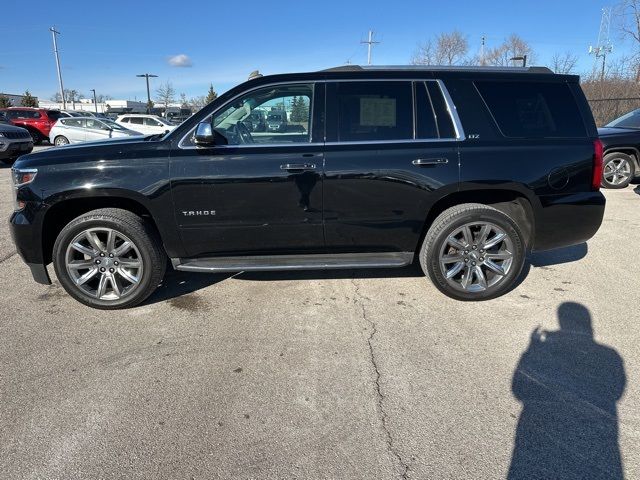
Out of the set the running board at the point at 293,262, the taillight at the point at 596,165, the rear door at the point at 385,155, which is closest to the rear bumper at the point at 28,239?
the running board at the point at 293,262

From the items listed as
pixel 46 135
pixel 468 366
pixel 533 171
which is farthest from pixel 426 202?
pixel 46 135

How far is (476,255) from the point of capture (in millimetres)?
3918

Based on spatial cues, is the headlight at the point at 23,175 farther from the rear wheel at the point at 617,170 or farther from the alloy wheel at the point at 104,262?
the rear wheel at the point at 617,170

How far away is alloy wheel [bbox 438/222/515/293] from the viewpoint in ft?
12.7

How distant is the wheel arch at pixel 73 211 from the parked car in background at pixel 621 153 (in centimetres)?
860

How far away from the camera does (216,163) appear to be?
11.8 ft

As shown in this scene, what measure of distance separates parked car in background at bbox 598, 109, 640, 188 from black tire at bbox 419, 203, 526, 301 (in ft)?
20.3

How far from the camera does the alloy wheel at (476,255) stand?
12.7 ft

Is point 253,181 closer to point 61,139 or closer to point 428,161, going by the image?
point 428,161

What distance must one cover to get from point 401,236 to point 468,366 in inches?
50.8

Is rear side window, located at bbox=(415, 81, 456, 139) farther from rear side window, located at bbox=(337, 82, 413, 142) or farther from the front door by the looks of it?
the front door

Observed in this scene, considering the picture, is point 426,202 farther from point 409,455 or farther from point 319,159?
point 409,455

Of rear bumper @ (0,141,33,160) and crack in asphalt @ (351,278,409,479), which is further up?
rear bumper @ (0,141,33,160)

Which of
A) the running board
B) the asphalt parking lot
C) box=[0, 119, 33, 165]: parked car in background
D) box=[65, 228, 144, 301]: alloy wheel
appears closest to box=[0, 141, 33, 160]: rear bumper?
box=[0, 119, 33, 165]: parked car in background
